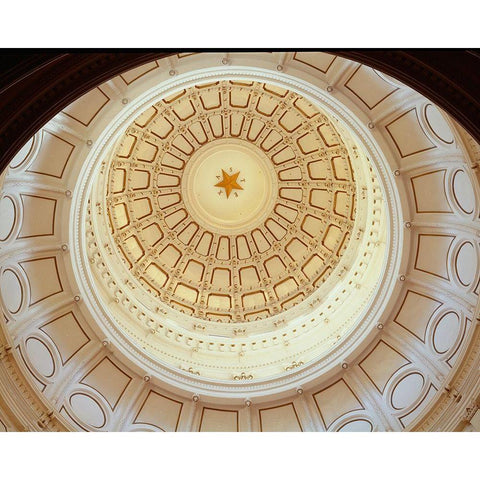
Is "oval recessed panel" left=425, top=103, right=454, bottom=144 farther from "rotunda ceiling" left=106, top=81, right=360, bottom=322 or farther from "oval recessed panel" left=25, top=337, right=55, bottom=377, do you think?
"oval recessed panel" left=25, top=337, right=55, bottom=377

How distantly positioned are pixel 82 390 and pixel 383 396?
27.1 feet

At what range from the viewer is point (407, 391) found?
13.3m

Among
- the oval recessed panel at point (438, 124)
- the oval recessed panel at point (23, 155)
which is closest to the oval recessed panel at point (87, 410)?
the oval recessed panel at point (23, 155)

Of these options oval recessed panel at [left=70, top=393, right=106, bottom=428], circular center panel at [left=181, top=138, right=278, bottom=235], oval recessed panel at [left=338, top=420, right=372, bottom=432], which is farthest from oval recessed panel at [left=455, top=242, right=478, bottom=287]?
circular center panel at [left=181, top=138, right=278, bottom=235]

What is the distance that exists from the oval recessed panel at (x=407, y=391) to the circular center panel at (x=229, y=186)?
34.3 feet

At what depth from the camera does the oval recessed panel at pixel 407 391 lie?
12945mm

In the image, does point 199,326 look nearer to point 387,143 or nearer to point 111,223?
point 111,223

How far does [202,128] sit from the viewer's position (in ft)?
66.5

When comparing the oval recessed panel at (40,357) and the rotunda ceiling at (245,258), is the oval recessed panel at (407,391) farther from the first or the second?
the oval recessed panel at (40,357)

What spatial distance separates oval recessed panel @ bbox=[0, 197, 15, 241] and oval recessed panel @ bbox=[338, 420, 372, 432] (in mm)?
10078

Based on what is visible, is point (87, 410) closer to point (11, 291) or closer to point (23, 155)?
point (11, 291)

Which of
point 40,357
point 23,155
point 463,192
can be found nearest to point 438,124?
point 463,192

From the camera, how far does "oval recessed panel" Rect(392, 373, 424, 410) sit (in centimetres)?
1295

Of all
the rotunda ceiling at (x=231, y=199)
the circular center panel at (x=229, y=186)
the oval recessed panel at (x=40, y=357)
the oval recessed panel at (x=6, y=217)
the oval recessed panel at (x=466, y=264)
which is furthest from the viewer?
the circular center panel at (x=229, y=186)
